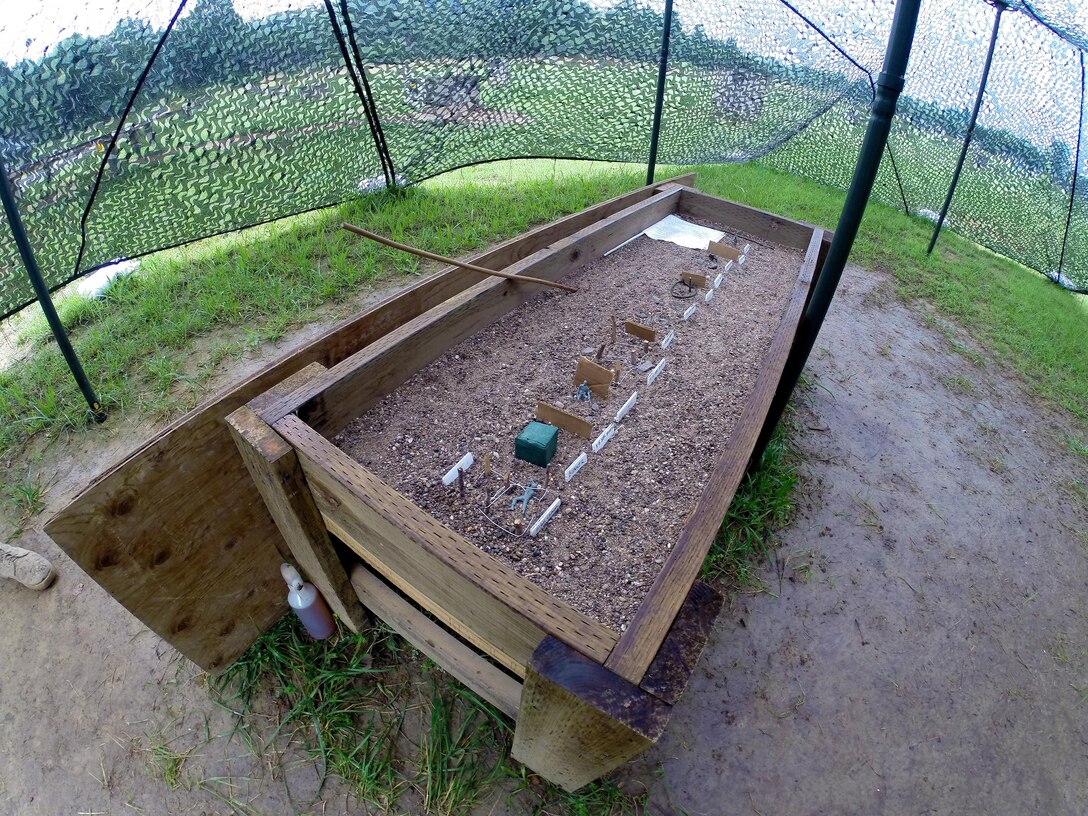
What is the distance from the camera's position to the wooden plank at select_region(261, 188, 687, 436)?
1.46 meters

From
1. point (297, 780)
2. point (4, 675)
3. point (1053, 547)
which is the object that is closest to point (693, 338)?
point (297, 780)

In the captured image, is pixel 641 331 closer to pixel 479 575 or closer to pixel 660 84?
pixel 479 575

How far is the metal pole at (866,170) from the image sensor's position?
1536mm

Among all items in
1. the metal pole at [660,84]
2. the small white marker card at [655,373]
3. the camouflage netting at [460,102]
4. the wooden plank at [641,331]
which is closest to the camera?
the small white marker card at [655,373]

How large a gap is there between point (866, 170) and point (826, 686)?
6.19ft

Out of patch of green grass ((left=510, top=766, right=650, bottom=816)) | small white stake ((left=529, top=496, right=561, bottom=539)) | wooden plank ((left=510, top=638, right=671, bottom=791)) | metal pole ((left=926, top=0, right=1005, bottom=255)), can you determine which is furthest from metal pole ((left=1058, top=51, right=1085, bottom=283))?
wooden plank ((left=510, top=638, right=671, bottom=791))

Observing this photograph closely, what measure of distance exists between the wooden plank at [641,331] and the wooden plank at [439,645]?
1281 millimetres

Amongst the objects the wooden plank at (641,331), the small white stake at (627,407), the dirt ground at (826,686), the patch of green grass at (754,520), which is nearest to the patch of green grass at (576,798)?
the dirt ground at (826,686)

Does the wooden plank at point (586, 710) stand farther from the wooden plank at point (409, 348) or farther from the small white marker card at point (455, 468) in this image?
the wooden plank at point (409, 348)

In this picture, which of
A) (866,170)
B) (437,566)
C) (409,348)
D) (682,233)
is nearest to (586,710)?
(437,566)

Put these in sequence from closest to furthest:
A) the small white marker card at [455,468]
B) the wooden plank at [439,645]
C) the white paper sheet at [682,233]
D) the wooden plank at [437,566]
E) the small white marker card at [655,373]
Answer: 1. the wooden plank at [437,566]
2. the small white marker card at [455,468]
3. the wooden plank at [439,645]
4. the small white marker card at [655,373]
5. the white paper sheet at [682,233]

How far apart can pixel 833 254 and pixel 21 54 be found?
332 cm

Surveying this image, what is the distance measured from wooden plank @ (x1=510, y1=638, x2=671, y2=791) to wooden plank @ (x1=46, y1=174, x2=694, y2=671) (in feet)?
3.34

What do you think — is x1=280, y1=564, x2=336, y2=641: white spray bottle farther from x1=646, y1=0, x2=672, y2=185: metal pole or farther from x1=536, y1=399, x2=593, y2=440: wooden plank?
x1=646, y1=0, x2=672, y2=185: metal pole
